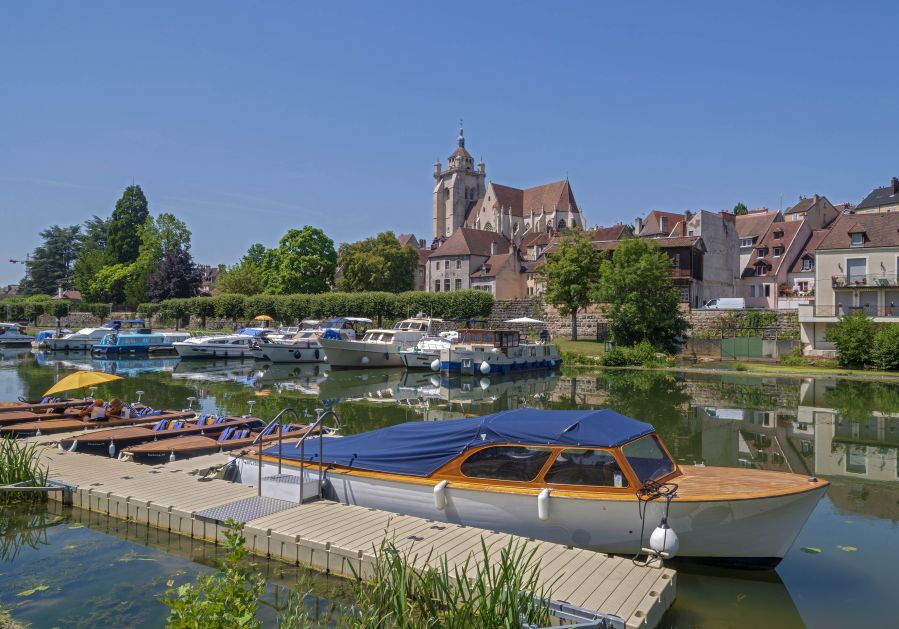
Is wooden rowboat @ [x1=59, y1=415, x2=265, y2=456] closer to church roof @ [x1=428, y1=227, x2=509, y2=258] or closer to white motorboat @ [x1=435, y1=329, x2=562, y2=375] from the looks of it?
white motorboat @ [x1=435, y1=329, x2=562, y2=375]

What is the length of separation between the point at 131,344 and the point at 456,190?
78984 millimetres

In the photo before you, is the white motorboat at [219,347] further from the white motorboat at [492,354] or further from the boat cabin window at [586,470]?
the boat cabin window at [586,470]

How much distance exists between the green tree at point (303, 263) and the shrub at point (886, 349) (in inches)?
2329

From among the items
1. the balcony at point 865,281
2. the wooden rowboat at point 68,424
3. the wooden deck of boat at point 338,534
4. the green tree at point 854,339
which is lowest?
the wooden deck of boat at point 338,534

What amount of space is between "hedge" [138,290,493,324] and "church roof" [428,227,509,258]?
16519 mm

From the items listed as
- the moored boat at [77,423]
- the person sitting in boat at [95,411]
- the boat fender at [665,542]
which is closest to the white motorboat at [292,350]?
the moored boat at [77,423]

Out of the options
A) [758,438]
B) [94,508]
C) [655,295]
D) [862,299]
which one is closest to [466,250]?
[655,295]

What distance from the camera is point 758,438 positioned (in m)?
19.9

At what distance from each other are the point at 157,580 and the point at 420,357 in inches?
1384

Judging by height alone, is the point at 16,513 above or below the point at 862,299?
below

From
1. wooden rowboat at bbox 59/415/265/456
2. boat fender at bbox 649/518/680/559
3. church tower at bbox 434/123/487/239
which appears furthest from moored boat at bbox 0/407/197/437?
church tower at bbox 434/123/487/239

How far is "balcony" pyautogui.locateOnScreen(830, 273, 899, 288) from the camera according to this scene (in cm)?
4394

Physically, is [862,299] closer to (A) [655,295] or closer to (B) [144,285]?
(A) [655,295]

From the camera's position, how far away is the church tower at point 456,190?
12475cm
